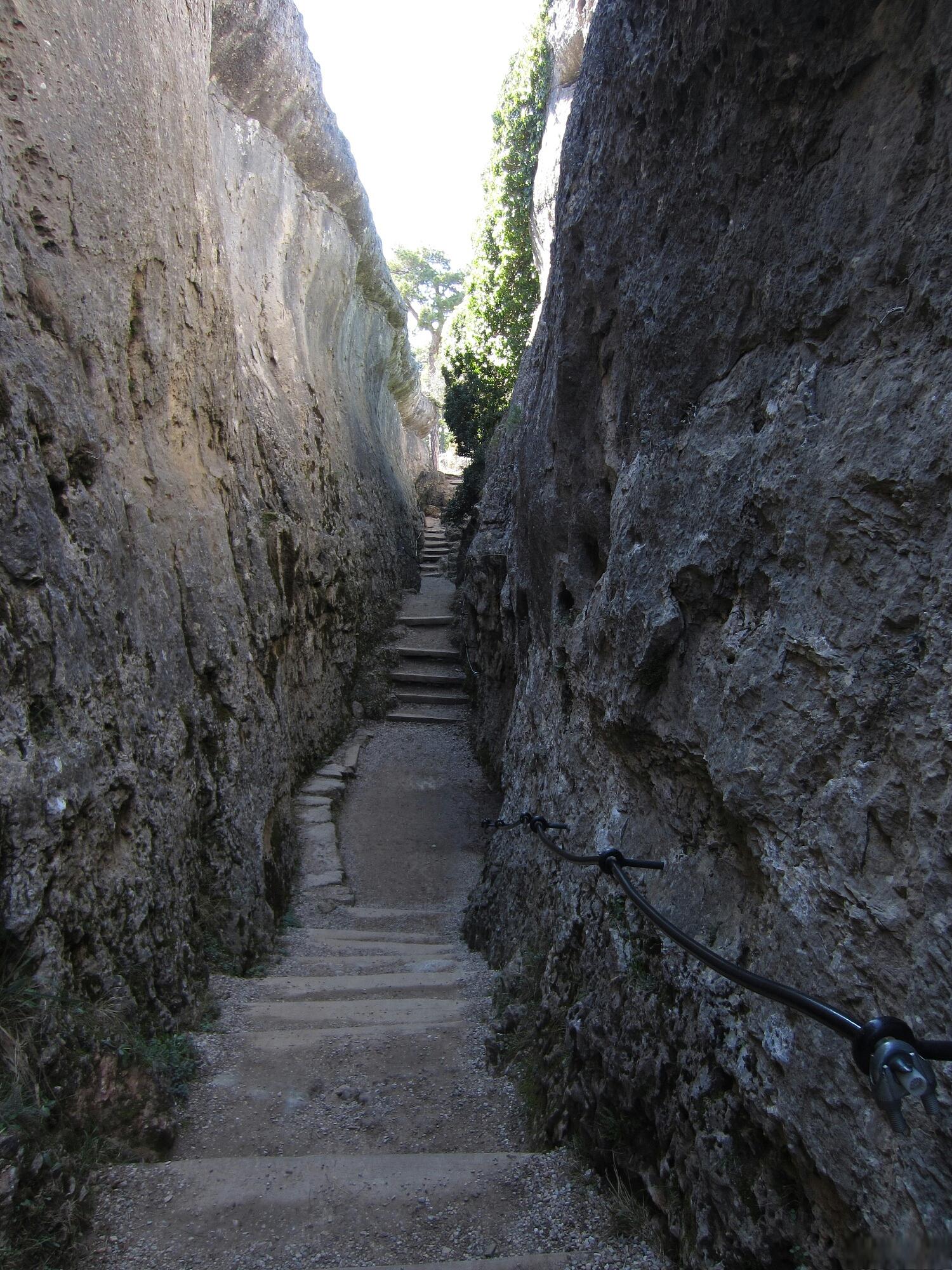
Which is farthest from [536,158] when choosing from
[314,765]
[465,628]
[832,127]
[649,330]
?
[832,127]

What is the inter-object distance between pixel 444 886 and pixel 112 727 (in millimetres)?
5105

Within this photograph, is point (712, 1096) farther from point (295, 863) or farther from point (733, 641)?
point (295, 863)

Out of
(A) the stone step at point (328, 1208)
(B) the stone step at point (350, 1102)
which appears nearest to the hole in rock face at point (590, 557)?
(B) the stone step at point (350, 1102)

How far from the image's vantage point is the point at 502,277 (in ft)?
44.5

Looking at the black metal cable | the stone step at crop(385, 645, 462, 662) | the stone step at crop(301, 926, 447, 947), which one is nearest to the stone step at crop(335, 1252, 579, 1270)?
the black metal cable

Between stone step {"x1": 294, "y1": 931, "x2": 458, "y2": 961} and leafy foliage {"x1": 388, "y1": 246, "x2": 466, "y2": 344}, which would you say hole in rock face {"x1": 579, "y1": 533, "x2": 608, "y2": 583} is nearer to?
stone step {"x1": 294, "y1": 931, "x2": 458, "y2": 961}

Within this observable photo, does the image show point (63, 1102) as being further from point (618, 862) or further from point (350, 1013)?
point (618, 862)

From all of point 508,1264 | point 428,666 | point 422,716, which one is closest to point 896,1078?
point 508,1264

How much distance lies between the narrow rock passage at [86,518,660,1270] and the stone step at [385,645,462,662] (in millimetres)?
7633

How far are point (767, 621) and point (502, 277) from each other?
1273 cm

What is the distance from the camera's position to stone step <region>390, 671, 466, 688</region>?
43.8ft

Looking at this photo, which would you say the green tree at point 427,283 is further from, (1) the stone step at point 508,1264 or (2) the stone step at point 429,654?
(1) the stone step at point 508,1264

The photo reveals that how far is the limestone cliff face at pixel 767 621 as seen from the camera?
1.75 m

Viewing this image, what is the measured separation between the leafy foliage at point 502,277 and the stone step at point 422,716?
507 centimetres
